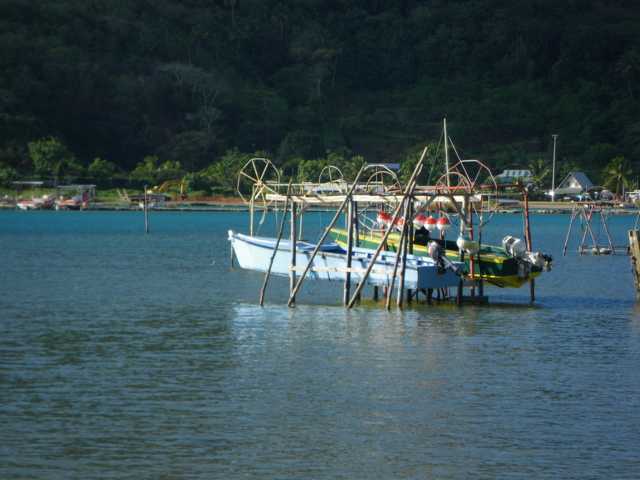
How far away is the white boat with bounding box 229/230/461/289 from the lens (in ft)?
126

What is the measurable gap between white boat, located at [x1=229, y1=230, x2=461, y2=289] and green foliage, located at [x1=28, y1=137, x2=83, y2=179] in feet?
396

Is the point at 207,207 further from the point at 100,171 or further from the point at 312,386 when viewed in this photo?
the point at 312,386

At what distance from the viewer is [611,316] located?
132 feet

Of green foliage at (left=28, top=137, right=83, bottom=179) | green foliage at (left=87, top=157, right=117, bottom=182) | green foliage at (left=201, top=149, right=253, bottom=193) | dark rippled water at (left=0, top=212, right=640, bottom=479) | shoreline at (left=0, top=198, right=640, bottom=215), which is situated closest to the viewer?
dark rippled water at (left=0, top=212, right=640, bottom=479)

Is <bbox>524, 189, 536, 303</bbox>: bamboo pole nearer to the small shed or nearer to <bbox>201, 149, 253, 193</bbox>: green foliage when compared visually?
<bbox>201, 149, 253, 193</bbox>: green foliage

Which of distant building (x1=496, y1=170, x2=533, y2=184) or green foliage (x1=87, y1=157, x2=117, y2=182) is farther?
distant building (x1=496, y1=170, x2=533, y2=184)

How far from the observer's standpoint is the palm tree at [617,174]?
160 m

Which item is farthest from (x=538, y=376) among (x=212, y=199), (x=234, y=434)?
(x=212, y=199)

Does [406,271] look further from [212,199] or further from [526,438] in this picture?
[212,199]

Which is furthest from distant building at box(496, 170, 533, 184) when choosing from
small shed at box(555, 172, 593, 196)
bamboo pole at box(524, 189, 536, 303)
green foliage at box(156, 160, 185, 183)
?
bamboo pole at box(524, 189, 536, 303)

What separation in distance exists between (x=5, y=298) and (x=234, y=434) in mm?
24538

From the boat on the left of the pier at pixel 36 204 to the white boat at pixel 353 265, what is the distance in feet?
358

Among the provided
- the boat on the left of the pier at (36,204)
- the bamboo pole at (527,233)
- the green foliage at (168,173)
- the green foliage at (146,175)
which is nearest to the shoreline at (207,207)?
the boat on the left of the pier at (36,204)

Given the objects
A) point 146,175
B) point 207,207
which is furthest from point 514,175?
point 146,175
